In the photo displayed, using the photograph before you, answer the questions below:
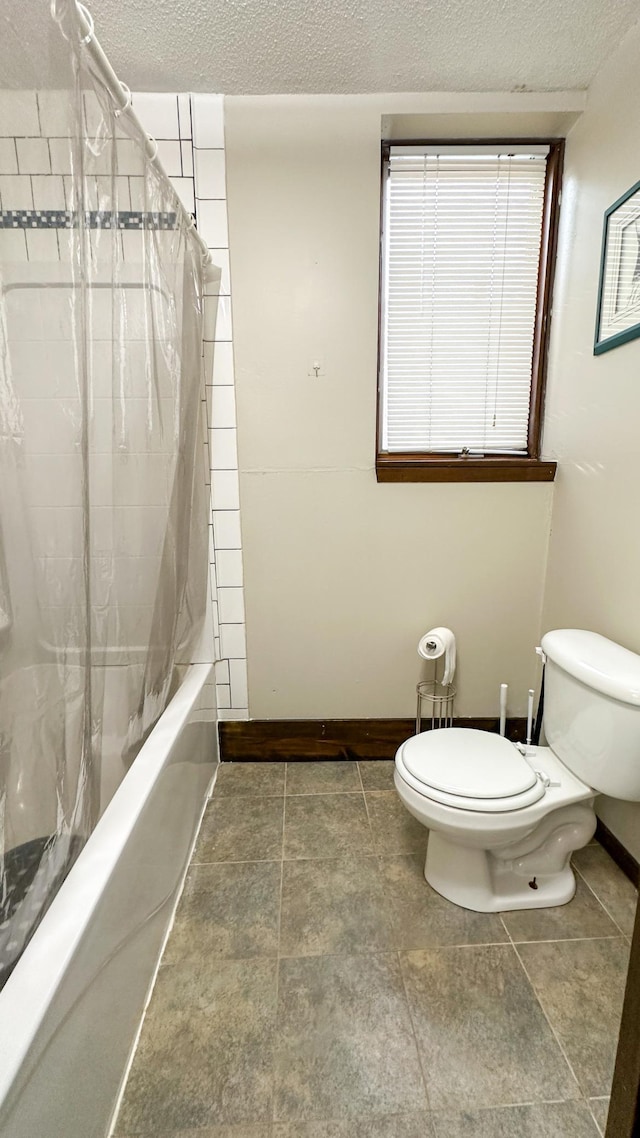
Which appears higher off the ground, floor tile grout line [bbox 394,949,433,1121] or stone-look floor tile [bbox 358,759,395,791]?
floor tile grout line [bbox 394,949,433,1121]

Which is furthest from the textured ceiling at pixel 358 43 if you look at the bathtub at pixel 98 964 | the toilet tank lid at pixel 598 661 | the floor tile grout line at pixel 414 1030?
the floor tile grout line at pixel 414 1030

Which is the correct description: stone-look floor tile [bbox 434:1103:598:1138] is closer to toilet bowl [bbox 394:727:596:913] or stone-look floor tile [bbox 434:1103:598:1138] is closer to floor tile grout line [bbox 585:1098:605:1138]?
floor tile grout line [bbox 585:1098:605:1138]

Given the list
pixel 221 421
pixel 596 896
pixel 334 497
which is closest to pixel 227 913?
pixel 596 896

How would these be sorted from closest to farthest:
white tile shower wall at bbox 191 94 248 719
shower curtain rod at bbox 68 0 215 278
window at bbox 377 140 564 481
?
shower curtain rod at bbox 68 0 215 278, white tile shower wall at bbox 191 94 248 719, window at bbox 377 140 564 481

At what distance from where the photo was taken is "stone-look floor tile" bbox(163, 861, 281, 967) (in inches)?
50.4

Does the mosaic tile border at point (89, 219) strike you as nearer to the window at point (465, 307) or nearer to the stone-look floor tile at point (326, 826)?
the window at point (465, 307)

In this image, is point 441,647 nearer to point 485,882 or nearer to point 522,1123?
point 485,882

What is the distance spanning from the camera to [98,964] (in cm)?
87

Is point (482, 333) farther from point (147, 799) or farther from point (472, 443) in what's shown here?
point (147, 799)

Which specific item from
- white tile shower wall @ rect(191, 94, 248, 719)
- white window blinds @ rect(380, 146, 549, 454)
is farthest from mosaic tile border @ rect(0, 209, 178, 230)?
white window blinds @ rect(380, 146, 549, 454)

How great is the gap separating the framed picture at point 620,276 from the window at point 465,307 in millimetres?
363

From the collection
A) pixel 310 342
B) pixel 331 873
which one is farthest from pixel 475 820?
pixel 310 342

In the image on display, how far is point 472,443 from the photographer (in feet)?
6.69

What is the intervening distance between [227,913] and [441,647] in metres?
1.05
